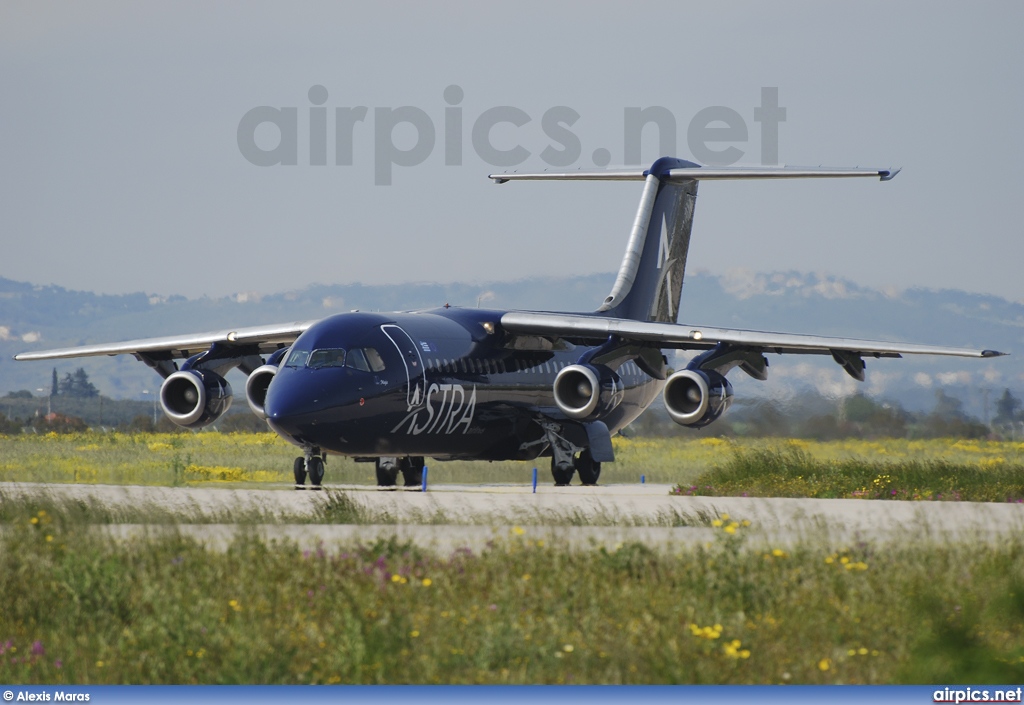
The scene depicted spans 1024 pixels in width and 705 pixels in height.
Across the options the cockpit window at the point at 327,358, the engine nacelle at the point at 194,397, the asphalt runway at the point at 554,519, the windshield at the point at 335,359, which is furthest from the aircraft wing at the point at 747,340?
the engine nacelle at the point at 194,397

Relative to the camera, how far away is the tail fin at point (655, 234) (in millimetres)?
30703

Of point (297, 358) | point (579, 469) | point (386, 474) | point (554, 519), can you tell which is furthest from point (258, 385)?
point (554, 519)

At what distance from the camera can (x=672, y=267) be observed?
33000mm

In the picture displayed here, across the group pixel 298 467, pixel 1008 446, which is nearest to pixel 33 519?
pixel 298 467

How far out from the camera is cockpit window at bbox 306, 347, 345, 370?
22.6m

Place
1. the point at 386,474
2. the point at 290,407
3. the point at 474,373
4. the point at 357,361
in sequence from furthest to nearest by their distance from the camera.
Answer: the point at 386,474
the point at 474,373
the point at 357,361
the point at 290,407

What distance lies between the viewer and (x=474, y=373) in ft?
85.1

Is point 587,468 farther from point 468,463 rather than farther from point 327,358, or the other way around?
point 468,463

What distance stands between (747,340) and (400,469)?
772 centimetres

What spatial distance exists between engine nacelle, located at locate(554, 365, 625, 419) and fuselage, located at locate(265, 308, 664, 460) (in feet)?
1.13

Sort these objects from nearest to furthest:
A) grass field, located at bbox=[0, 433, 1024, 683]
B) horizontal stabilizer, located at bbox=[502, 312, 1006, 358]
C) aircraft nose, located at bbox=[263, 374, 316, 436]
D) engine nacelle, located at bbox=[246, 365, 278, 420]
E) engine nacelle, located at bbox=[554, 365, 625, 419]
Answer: grass field, located at bbox=[0, 433, 1024, 683] < aircraft nose, located at bbox=[263, 374, 316, 436] < horizontal stabilizer, located at bbox=[502, 312, 1006, 358] < engine nacelle, located at bbox=[554, 365, 625, 419] < engine nacelle, located at bbox=[246, 365, 278, 420]

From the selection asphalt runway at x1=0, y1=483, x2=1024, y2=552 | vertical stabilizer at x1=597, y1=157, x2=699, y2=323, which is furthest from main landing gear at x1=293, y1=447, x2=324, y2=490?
vertical stabilizer at x1=597, y1=157, x2=699, y2=323

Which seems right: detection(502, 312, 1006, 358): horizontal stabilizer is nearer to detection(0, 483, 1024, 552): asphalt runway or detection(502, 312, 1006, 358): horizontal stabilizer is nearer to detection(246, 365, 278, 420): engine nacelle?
detection(246, 365, 278, 420): engine nacelle

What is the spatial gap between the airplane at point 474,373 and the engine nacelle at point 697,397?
0.03 meters
